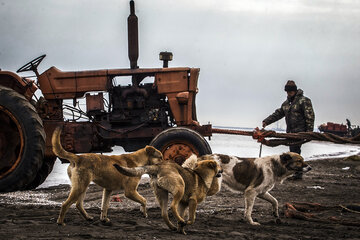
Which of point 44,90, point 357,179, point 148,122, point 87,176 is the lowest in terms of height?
point 357,179

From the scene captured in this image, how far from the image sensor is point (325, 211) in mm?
6316

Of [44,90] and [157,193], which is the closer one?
[157,193]

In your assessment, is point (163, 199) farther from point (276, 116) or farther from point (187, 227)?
point (276, 116)

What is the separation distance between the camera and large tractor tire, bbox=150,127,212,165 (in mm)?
8234

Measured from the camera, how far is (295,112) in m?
10.0

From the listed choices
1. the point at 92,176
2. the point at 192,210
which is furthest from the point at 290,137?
the point at 92,176

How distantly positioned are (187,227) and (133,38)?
525cm

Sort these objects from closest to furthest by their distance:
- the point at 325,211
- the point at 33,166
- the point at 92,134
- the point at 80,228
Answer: the point at 80,228 < the point at 325,211 < the point at 33,166 < the point at 92,134

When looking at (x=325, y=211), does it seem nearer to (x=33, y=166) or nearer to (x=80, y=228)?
(x=80, y=228)

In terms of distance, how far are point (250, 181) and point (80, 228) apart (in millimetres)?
2577

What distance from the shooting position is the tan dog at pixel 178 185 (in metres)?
4.84

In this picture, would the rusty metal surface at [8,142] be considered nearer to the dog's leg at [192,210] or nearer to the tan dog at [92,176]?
the tan dog at [92,176]

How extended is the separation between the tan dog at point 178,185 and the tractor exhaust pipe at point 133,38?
4421 millimetres

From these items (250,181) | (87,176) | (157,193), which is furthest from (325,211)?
(87,176)
